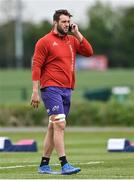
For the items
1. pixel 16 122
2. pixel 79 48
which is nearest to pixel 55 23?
pixel 79 48

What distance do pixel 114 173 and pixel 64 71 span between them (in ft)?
5.34

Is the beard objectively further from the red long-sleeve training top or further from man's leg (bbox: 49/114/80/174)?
man's leg (bbox: 49/114/80/174)

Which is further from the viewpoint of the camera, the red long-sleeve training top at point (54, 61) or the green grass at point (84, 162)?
the red long-sleeve training top at point (54, 61)

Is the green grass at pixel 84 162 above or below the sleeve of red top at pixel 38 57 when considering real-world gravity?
below

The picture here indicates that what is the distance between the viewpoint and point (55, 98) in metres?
12.1

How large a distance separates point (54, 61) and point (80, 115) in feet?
57.0

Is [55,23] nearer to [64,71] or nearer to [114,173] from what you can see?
[64,71]

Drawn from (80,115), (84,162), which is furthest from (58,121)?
(80,115)

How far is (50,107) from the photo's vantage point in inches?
475

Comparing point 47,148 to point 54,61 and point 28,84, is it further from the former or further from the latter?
point 28,84

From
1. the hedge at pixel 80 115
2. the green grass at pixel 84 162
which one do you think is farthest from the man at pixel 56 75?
the hedge at pixel 80 115

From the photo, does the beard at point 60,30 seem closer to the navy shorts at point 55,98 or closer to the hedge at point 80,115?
the navy shorts at point 55,98

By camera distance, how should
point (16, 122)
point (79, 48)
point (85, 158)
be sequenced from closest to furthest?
point (79, 48), point (85, 158), point (16, 122)

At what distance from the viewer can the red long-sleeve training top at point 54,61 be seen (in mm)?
12102
